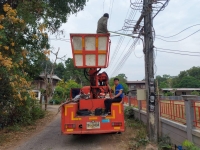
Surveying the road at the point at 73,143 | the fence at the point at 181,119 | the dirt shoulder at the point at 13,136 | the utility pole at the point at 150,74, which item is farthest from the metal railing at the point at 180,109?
the dirt shoulder at the point at 13,136

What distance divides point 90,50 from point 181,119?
366 cm

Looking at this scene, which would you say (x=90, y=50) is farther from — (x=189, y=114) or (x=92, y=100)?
(x=189, y=114)

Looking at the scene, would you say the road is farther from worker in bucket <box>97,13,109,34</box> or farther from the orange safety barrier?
worker in bucket <box>97,13,109,34</box>

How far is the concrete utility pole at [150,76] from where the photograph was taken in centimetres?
691

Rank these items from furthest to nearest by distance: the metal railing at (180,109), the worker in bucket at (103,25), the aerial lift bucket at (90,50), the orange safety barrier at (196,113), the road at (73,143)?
the worker in bucket at (103,25), the aerial lift bucket at (90,50), the road at (73,143), the metal railing at (180,109), the orange safety barrier at (196,113)

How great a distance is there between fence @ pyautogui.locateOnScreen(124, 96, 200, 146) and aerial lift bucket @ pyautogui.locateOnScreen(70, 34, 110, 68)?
2609 millimetres

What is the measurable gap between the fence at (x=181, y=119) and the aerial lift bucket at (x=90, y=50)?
2609 millimetres

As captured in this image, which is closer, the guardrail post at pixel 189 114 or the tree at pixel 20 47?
the guardrail post at pixel 189 114

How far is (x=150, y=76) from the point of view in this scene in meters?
7.02

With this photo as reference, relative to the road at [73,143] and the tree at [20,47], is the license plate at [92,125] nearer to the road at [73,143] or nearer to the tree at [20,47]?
the road at [73,143]

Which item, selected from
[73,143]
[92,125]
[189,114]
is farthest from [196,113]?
[73,143]

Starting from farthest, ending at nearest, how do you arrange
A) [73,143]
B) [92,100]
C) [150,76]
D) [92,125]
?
[92,100] → [150,76] → [73,143] → [92,125]

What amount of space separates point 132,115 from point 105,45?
6762 millimetres

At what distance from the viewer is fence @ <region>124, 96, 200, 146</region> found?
5.24 meters
